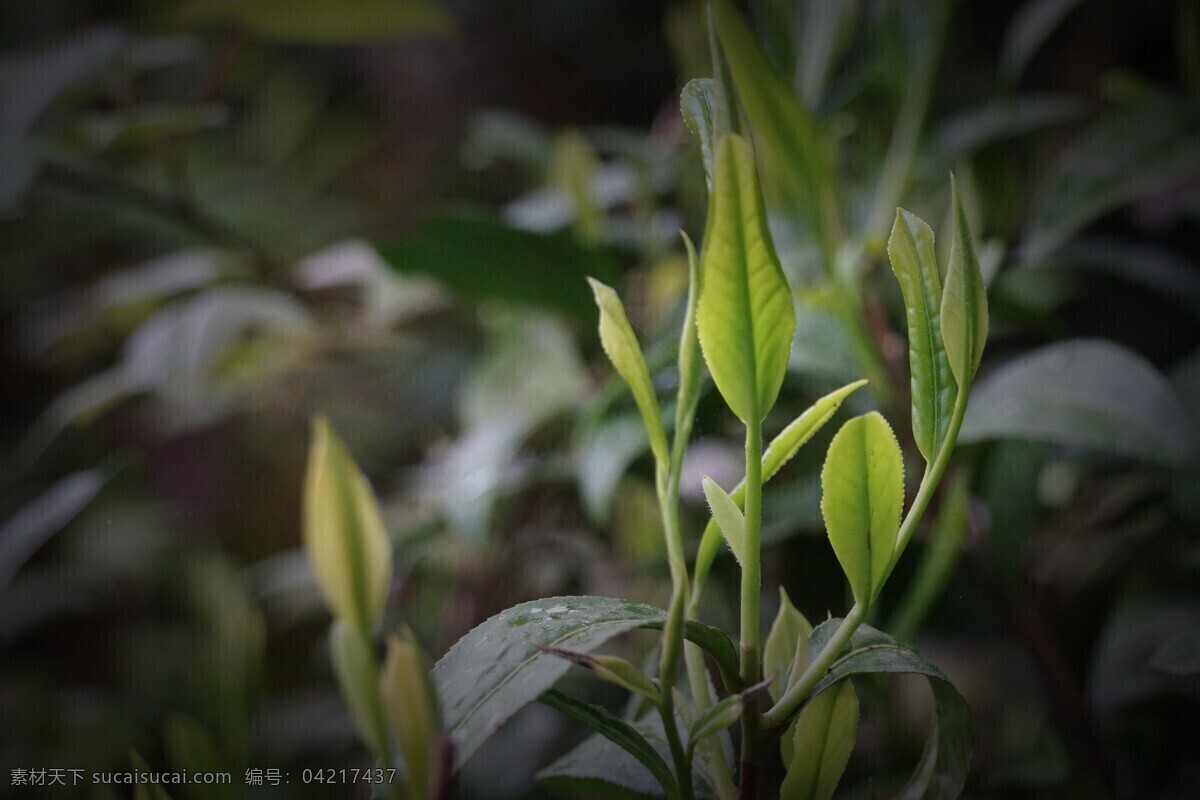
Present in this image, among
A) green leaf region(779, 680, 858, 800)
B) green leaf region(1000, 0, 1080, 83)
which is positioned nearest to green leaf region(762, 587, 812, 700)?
green leaf region(779, 680, 858, 800)

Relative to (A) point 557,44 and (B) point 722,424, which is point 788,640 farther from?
(A) point 557,44

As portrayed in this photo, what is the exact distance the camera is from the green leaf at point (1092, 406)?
0.91 feet

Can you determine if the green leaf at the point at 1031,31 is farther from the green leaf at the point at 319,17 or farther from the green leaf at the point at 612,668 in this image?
the green leaf at the point at 612,668

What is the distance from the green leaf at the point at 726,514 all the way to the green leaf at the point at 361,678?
8 cm

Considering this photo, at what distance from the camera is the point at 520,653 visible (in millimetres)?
175

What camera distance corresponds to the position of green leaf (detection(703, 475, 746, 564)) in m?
0.19

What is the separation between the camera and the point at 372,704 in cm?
18

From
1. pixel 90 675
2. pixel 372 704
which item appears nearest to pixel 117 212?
pixel 90 675

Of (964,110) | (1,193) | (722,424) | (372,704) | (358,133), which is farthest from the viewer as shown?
(358,133)

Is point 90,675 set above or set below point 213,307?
below

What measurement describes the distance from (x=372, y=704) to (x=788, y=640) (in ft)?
0.34

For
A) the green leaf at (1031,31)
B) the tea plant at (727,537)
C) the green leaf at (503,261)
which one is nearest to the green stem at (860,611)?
the tea plant at (727,537)

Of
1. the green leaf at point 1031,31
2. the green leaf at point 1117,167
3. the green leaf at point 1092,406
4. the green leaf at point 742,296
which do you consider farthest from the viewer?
the green leaf at point 1031,31

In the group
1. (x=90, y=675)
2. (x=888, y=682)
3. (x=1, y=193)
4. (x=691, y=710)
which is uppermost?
(x=1, y=193)
